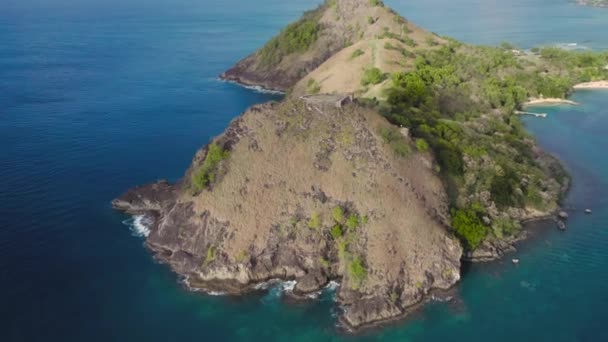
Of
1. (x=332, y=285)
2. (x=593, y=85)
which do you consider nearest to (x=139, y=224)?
(x=332, y=285)

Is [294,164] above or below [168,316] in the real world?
above

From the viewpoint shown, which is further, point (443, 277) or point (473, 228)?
point (473, 228)

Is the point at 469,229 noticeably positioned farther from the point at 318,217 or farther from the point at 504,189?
the point at 318,217

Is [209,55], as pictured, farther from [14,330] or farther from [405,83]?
[14,330]

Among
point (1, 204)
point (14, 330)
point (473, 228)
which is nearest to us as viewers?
point (14, 330)

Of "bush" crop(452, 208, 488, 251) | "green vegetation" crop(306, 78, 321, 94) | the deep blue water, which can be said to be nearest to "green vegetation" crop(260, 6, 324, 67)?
the deep blue water

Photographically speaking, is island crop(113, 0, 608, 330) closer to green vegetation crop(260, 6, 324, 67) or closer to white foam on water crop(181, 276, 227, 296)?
white foam on water crop(181, 276, 227, 296)

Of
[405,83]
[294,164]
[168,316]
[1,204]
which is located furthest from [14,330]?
[405,83]

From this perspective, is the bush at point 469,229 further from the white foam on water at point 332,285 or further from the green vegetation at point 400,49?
the green vegetation at point 400,49
